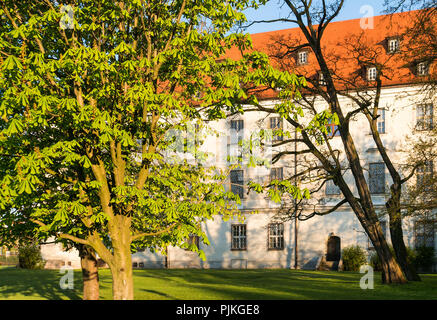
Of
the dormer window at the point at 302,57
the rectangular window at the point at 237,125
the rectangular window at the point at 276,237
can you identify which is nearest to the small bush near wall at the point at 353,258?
the rectangular window at the point at 276,237

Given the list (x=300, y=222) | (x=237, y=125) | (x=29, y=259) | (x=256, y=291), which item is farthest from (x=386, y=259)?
(x=29, y=259)

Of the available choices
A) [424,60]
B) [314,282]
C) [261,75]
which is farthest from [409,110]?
[261,75]

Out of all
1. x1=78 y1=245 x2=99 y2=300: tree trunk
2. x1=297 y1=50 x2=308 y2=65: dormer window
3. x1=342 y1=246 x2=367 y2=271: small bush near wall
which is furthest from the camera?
x1=297 y1=50 x2=308 y2=65: dormer window

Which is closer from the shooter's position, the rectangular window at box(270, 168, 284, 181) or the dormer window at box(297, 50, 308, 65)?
the rectangular window at box(270, 168, 284, 181)

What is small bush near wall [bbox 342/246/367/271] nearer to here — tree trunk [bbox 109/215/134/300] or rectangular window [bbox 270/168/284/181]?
rectangular window [bbox 270/168/284/181]

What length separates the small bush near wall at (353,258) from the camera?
37.5 m

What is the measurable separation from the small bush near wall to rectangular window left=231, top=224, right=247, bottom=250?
8.23m

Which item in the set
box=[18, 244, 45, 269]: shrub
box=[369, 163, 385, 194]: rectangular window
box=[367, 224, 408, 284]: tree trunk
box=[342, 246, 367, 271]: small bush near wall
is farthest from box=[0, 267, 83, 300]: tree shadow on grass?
box=[369, 163, 385, 194]: rectangular window

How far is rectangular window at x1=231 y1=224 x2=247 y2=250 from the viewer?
140ft

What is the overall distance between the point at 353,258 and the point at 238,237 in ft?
31.1

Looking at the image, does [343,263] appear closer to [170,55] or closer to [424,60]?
[424,60]

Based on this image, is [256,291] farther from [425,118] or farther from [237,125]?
[237,125]

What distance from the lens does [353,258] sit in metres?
37.5

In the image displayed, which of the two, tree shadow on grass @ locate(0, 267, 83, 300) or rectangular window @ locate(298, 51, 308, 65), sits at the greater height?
rectangular window @ locate(298, 51, 308, 65)
